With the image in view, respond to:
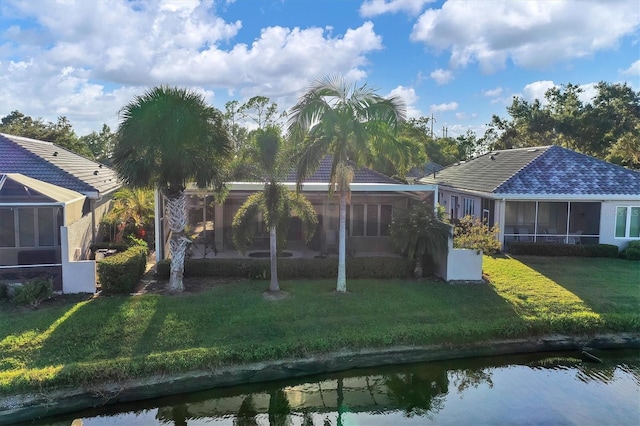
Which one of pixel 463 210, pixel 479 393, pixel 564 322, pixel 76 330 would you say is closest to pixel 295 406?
pixel 479 393

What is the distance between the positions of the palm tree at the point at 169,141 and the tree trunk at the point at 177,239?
0.67m

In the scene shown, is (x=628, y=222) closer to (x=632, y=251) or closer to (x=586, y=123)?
(x=632, y=251)

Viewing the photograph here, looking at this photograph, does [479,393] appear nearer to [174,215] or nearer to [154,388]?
[154,388]

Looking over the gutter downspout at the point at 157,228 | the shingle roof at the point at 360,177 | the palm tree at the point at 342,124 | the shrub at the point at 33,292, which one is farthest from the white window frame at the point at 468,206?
the shrub at the point at 33,292

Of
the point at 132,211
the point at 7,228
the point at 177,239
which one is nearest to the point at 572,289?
the point at 177,239

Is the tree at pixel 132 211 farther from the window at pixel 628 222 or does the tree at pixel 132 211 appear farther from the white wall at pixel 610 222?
the window at pixel 628 222

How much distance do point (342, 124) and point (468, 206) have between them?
1420 centimetres

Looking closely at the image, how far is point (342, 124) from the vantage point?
13.8 m

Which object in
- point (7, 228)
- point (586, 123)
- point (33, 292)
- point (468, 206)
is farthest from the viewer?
point (586, 123)

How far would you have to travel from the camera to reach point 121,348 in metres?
10.7

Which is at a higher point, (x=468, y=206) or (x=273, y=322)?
(x=468, y=206)

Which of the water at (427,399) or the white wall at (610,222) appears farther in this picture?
Result: the white wall at (610,222)

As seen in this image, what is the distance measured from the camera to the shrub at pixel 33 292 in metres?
12.9

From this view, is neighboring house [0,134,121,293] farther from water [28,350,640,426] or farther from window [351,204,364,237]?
window [351,204,364,237]
